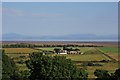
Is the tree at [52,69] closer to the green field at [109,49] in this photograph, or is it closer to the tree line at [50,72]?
the tree line at [50,72]

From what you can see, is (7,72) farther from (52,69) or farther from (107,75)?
(107,75)

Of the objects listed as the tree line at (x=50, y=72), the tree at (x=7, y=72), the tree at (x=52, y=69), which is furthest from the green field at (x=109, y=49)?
the tree at (x=7, y=72)

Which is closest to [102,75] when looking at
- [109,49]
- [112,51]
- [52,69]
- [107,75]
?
[107,75]

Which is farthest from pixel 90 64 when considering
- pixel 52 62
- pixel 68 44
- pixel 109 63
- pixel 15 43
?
pixel 15 43

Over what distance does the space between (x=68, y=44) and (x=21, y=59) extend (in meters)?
2.55

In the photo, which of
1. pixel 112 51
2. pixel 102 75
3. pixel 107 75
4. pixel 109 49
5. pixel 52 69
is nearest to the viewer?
pixel 107 75

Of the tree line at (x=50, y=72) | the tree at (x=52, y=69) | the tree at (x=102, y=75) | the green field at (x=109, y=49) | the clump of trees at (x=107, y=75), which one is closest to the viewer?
the clump of trees at (x=107, y=75)

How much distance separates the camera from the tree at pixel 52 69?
888cm

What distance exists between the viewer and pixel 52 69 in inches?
358

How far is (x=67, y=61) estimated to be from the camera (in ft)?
31.6

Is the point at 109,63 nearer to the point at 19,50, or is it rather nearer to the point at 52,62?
the point at 52,62

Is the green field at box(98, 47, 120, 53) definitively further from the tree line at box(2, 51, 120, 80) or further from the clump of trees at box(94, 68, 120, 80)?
the clump of trees at box(94, 68, 120, 80)

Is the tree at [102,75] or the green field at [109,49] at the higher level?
the green field at [109,49]

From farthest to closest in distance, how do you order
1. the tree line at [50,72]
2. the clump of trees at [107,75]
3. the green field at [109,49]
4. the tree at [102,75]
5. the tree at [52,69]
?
1. the green field at [109,49]
2. the tree at [52,69]
3. the tree line at [50,72]
4. the tree at [102,75]
5. the clump of trees at [107,75]
